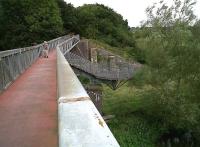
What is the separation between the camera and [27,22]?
56.3 meters

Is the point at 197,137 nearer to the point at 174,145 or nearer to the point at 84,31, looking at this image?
the point at 174,145

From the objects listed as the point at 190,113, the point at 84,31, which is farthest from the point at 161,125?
the point at 84,31

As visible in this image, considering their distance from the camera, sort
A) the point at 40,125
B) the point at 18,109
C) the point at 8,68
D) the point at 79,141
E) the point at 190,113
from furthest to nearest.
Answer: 1. the point at 190,113
2. the point at 8,68
3. the point at 18,109
4. the point at 40,125
5. the point at 79,141

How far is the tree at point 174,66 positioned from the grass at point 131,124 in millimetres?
1467

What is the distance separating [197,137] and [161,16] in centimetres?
890

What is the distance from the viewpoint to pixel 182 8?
27.7 m

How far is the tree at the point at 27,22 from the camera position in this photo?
55.2 metres

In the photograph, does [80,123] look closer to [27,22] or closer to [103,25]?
[27,22]

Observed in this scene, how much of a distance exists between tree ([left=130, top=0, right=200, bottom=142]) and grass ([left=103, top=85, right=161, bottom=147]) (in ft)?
4.81

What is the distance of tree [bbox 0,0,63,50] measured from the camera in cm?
5516

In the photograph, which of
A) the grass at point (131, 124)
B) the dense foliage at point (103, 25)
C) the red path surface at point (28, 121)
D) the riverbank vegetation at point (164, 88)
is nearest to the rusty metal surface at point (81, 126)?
the red path surface at point (28, 121)

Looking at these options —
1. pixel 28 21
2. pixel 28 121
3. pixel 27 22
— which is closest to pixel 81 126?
pixel 28 121

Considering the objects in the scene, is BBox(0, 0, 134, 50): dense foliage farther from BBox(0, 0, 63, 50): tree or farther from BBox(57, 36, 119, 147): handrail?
BBox(57, 36, 119, 147): handrail

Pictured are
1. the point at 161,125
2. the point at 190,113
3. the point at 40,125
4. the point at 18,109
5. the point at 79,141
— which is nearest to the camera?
the point at 79,141
